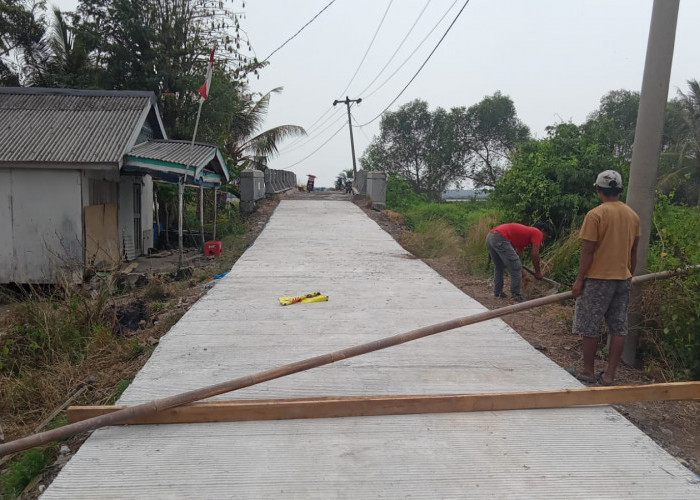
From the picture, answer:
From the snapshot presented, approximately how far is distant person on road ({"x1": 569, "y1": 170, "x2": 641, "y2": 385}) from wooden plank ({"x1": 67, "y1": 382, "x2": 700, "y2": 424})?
1.87 ft

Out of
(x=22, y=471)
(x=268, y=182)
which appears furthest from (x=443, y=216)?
(x=22, y=471)

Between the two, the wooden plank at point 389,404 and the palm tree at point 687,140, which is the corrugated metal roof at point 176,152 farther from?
the palm tree at point 687,140

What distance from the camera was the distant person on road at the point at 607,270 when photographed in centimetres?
444

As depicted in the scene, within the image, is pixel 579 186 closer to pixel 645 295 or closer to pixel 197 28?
pixel 645 295

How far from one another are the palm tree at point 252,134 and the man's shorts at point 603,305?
17.2 m

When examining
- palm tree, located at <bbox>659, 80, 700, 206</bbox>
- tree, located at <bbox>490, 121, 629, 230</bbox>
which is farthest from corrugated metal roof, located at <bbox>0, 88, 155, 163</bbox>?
palm tree, located at <bbox>659, 80, 700, 206</bbox>

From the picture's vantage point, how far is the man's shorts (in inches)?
178

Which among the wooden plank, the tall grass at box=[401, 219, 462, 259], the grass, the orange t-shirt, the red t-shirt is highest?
the orange t-shirt

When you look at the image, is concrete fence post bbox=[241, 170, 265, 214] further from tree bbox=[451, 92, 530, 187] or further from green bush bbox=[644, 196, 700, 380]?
tree bbox=[451, 92, 530, 187]

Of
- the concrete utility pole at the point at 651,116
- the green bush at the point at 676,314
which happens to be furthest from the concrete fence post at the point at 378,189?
the concrete utility pole at the point at 651,116

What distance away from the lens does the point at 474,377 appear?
460 centimetres

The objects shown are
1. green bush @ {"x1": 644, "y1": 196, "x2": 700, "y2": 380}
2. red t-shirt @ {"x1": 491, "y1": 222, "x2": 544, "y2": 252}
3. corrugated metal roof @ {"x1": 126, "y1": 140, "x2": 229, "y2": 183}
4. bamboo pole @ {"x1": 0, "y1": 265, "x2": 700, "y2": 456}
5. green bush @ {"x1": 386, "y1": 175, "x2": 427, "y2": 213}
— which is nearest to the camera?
bamboo pole @ {"x1": 0, "y1": 265, "x2": 700, "y2": 456}

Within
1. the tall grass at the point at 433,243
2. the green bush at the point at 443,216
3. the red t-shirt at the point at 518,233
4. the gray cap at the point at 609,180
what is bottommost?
the tall grass at the point at 433,243

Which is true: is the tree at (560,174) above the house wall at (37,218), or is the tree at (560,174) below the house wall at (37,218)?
above
